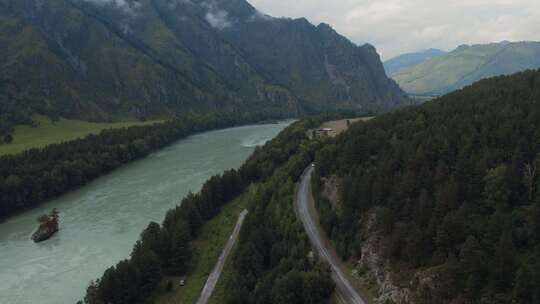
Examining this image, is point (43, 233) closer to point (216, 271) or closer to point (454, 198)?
point (216, 271)

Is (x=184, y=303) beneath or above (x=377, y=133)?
beneath

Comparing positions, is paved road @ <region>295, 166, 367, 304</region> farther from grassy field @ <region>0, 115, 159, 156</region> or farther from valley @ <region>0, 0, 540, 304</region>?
grassy field @ <region>0, 115, 159, 156</region>

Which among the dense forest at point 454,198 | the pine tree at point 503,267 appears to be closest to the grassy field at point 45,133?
the dense forest at point 454,198

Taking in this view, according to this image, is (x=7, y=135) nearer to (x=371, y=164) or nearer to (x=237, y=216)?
(x=237, y=216)

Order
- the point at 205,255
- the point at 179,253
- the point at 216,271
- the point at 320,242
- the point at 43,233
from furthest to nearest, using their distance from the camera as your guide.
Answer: the point at 43,233
the point at 205,255
the point at 179,253
the point at 216,271
the point at 320,242

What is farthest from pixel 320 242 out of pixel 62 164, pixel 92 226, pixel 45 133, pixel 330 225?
pixel 45 133

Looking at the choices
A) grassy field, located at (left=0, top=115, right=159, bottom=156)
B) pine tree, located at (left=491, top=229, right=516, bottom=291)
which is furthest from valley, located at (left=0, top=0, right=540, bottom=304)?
grassy field, located at (left=0, top=115, right=159, bottom=156)

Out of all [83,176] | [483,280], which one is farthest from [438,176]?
[83,176]
